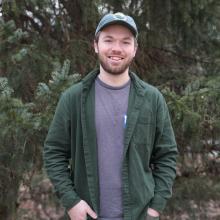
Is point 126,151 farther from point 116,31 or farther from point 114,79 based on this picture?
point 116,31

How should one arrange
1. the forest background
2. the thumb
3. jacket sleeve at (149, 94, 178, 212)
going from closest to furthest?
1. the thumb
2. jacket sleeve at (149, 94, 178, 212)
3. the forest background

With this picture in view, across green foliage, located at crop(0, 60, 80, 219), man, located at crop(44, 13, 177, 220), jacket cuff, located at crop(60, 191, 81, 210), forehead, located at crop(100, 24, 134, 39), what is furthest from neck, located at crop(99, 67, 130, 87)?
green foliage, located at crop(0, 60, 80, 219)

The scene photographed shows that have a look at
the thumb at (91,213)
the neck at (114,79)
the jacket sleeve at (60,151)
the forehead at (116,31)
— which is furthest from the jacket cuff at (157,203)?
the forehead at (116,31)

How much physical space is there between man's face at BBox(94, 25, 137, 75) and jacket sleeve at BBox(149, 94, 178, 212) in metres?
0.29

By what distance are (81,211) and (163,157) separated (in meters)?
0.54

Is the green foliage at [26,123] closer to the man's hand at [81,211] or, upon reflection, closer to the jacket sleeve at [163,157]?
the jacket sleeve at [163,157]

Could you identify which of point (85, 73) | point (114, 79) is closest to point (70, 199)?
point (114, 79)

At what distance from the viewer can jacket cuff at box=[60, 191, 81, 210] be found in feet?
8.57

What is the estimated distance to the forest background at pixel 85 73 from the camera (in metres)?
3.86

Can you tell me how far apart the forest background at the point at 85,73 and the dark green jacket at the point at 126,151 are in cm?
86

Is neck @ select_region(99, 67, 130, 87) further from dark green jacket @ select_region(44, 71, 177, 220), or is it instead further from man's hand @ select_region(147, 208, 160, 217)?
man's hand @ select_region(147, 208, 160, 217)

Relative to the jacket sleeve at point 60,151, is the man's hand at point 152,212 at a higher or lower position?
lower

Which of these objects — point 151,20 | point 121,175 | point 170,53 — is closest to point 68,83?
point 121,175

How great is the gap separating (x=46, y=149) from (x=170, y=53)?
10.6 feet
